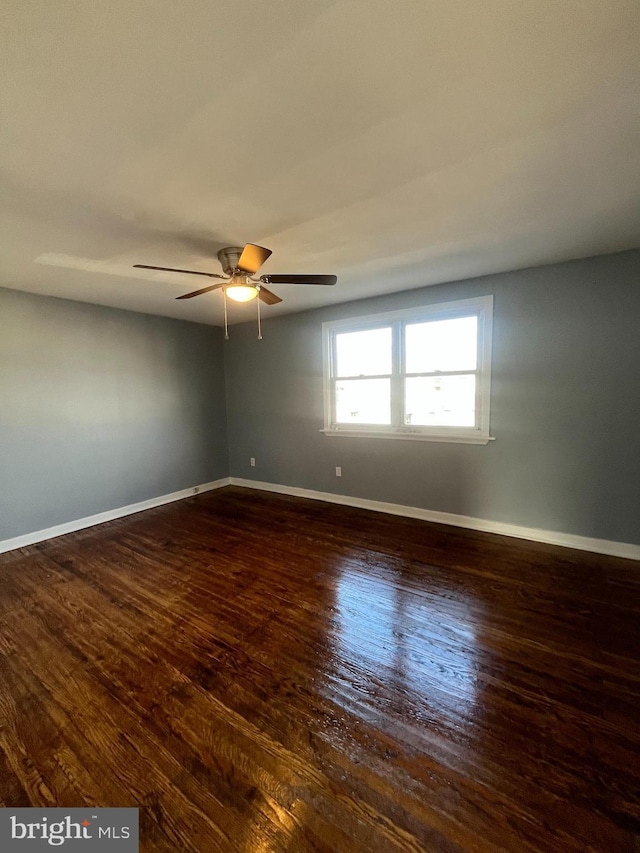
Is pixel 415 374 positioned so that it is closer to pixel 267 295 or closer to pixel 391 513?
pixel 391 513

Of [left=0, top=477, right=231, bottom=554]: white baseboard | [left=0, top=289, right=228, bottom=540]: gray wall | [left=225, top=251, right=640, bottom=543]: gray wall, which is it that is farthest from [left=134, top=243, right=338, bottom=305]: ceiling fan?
[left=0, top=477, right=231, bottom=554]: white baseboard

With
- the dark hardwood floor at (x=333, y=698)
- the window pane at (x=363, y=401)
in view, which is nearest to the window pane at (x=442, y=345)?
the window pane at (x=363, y=401)

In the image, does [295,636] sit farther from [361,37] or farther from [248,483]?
[248,483]

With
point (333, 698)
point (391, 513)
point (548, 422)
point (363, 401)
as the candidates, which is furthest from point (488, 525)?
point (333, 698)

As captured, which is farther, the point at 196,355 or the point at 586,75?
the point at 196,355

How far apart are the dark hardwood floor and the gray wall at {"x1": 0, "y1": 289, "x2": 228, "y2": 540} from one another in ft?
3.04

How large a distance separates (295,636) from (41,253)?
124 inches

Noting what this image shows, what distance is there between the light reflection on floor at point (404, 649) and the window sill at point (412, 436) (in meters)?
1.50

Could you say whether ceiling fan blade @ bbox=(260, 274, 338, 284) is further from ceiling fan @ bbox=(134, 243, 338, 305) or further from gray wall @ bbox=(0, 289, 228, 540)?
gray wall @ bbox=(0, 289, 228, 540)

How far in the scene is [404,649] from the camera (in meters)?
2.00

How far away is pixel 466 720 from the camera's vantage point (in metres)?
1.56

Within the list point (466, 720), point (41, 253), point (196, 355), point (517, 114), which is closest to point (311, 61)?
point (517, 114)

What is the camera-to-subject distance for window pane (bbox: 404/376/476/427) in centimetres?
359

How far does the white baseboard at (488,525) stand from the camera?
299cm
